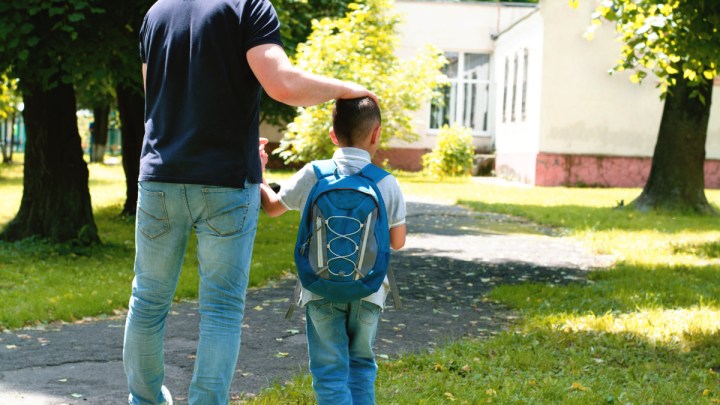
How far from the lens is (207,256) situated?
11.8 feet

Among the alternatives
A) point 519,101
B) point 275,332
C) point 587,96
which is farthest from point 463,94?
point 275,332

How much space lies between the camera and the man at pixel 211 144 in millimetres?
3529

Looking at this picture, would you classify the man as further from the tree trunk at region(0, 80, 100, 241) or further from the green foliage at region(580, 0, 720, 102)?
the tree trunk at region(0, 80, 100, 241)

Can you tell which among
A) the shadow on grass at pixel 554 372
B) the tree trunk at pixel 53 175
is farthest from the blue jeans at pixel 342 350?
the tree trunk at pixel 53 175

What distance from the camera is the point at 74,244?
421 inches

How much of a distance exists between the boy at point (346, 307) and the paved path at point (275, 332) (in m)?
1.25

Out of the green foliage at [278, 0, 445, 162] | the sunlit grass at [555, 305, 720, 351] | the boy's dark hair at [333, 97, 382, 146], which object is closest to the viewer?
the boy's dark hair at [333, 97, 382, 146]

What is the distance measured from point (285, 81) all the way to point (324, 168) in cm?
47

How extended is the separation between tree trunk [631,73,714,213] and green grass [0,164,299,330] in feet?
25.2

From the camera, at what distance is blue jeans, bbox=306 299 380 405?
380 cm

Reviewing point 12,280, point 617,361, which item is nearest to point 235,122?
point 617,361

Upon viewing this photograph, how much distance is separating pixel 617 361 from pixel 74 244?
673 centimetres

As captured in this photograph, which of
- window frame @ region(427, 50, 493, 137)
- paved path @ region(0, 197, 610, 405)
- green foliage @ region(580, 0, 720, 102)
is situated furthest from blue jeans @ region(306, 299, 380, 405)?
window frame @ region(427, 50, 493, 137)

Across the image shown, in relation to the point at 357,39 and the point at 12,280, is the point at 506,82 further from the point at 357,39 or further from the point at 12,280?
the point at 12,280
